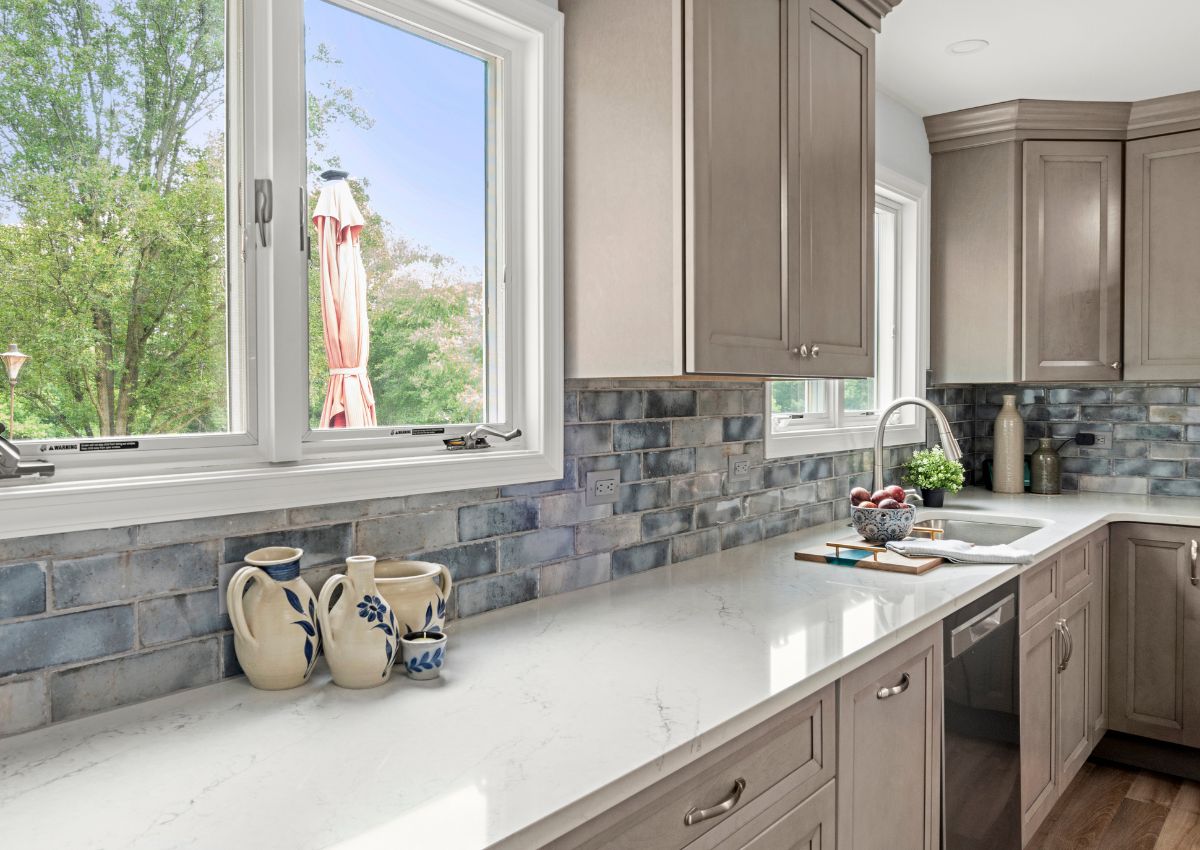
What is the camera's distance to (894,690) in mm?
1691

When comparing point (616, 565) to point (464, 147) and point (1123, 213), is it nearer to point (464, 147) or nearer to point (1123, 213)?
point (464, 147)

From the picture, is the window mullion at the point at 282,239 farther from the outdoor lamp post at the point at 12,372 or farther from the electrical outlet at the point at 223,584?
the outdoor lamp post at the point at 12,372

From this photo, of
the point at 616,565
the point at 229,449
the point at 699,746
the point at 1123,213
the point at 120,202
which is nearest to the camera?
the point at 699,746

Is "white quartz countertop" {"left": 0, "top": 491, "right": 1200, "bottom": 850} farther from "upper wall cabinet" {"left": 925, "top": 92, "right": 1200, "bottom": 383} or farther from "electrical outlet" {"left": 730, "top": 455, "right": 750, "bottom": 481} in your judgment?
"upper wall cabinet" {"left": 925, "top": 92, "right": 1200, "bottom": 383}

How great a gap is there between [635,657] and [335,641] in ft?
1.58

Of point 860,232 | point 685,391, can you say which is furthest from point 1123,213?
point 685,391

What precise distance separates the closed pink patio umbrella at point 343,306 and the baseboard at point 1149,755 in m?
3.01

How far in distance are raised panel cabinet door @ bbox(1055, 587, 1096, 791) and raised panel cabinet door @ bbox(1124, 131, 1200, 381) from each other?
1.06 metres

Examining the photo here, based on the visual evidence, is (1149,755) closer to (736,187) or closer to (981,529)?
(981,529)

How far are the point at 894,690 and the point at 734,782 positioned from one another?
55 cm

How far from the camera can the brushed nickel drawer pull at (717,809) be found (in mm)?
1194

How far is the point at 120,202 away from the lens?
130cm

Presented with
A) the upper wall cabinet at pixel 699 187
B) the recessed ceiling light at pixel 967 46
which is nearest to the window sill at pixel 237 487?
the upper wall cabinet at pixel 699 187

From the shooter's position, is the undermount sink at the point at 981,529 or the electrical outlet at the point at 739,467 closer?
the electrical outlet at the point at 739,467
